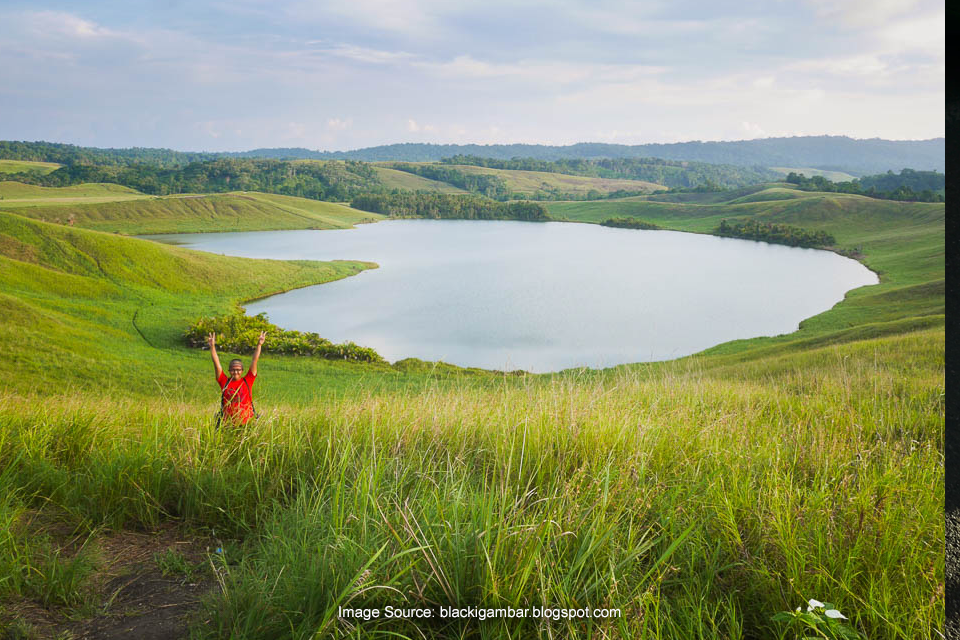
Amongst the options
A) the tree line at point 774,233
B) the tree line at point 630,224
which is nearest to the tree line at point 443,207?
the tree line at point 630,224

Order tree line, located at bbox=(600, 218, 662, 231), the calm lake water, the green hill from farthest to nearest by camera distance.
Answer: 1. tree line, located at bbox=(600, 218, 662, 231)
2. the calm lake water
3. the green hill

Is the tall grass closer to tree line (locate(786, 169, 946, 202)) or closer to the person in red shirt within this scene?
the person in red shirt

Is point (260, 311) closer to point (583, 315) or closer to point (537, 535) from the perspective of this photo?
point (583, 315)

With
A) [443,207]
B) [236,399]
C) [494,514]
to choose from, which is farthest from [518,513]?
[443,207]

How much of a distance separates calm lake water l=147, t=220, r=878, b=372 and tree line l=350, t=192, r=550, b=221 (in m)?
60.5

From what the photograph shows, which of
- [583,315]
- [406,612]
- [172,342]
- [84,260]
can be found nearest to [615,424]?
[406,612]

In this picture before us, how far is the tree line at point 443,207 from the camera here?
557ft

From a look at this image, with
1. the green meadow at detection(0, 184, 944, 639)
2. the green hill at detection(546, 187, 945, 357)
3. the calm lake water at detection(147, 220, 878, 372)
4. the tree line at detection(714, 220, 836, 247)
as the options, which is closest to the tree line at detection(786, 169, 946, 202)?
the green hill at detection(546, 187, 945, 357)

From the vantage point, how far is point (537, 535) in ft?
9.25

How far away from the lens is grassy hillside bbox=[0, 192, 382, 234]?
347ft

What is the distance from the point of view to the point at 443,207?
178 meters

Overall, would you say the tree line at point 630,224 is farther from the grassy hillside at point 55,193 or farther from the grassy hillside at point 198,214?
the grassy hillside at point 55,193

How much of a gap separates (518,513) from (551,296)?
56353mm

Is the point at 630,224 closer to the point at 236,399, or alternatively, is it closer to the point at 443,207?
the point at 443,207
